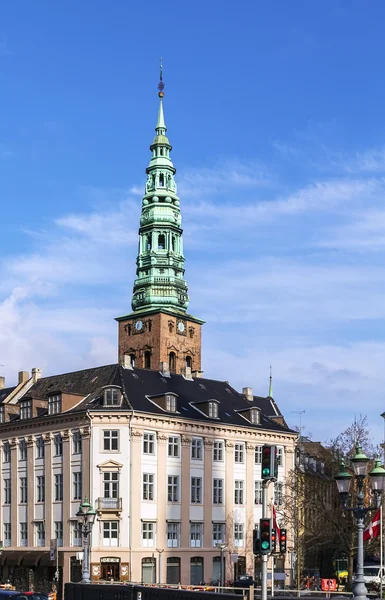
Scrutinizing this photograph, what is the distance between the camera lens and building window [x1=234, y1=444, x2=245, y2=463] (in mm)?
87875

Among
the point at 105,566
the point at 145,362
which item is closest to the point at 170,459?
the point at 105,566

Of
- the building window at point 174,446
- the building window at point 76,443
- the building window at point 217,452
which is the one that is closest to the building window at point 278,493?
the building window at point 217,452

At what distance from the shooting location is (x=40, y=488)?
3278 inches

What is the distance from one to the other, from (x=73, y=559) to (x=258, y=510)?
17.9 m

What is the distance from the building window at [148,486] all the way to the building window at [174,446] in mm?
3010

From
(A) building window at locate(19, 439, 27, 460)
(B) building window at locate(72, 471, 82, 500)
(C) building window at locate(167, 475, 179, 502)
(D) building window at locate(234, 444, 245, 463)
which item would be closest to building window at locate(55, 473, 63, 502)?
(B) building window at locate(72, 471, 82, 500)

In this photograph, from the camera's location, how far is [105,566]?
76.9 m

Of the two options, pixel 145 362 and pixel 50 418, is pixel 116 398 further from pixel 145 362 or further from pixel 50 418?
pixel 145 362

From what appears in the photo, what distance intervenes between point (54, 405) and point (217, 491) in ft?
50.7

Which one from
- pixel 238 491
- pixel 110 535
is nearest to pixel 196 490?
pixel 238 491

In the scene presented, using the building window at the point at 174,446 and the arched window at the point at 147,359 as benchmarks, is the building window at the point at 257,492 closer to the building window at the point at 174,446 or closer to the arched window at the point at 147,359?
the building window at the point at 174,446

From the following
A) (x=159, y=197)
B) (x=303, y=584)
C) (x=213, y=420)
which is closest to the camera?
(x=303, y=584)

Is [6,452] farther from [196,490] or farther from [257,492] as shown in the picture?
[257,492]

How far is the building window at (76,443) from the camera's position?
7971cm
